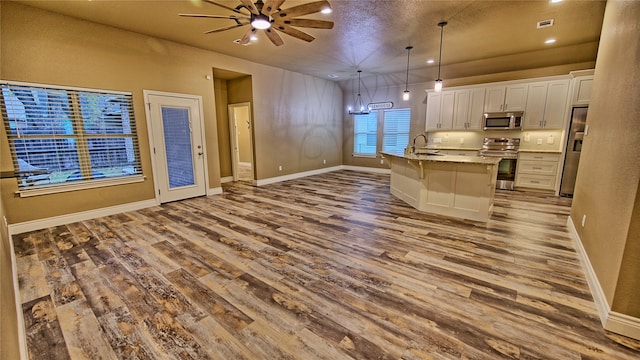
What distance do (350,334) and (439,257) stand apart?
1.57 metres

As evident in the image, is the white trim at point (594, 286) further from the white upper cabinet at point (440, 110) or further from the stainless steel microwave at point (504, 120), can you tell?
the white upper cabinet at point (440, 110)

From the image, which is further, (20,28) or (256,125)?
(256,125)

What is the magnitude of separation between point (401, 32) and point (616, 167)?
3446 mm

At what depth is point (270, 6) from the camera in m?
2.62

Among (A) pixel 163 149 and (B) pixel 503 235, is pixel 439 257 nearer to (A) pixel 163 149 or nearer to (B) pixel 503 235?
(B) pixel 503 235

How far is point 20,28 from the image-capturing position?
352 centimetres

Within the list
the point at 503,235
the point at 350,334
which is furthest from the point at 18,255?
the point at 503,235

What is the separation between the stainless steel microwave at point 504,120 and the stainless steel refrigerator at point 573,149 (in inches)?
34.9

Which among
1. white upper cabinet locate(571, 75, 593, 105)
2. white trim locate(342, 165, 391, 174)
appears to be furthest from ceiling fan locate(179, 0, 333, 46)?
white trim locate(342, 165, 391, 174)

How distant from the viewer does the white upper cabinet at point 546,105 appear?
18.2 ft

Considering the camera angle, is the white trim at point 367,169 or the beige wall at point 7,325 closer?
the beige wall at point 7,325

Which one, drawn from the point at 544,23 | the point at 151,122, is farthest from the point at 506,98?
the point at 151,122

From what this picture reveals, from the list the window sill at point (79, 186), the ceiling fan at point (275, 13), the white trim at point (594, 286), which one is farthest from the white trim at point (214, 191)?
the white trim at point (594, 286)

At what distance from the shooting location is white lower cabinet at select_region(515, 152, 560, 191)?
18.7ft
